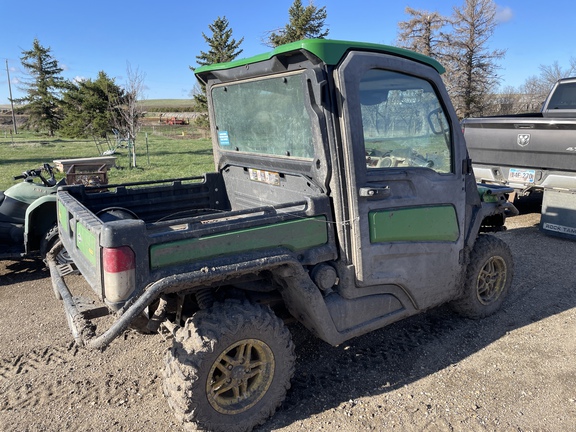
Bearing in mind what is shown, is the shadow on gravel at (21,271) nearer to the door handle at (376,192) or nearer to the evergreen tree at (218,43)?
the door handle at (376,192)

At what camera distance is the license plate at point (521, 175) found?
708 centimetres

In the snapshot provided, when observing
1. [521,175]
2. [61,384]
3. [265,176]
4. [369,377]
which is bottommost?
[369,377]

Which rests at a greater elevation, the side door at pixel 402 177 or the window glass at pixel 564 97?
the window glass at pixel 564 97

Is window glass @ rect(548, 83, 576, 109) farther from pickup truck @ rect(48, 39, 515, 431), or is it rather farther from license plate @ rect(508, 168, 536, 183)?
pickup truck @ rect(48, 39, 515, 431)

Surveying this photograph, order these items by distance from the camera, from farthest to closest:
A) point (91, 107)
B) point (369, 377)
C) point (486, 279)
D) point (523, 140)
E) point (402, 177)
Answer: point (91, 107) → point (523, 140) → point (486, 279) → point (369, 377) → point (402, 177)

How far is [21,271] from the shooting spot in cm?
588

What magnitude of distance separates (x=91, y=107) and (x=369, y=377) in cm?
3152

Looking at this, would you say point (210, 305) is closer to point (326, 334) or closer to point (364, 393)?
point (326, 334)

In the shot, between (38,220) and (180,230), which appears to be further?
(38,220)

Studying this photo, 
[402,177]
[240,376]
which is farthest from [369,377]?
[402,177]

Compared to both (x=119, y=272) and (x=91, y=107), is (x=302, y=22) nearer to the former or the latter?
(x=91, y=107)

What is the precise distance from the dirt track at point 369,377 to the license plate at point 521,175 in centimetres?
292

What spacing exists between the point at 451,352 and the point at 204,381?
2.22 m

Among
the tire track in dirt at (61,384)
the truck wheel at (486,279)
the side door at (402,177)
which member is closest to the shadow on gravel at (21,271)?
the tire track in dirt at (61,384)
